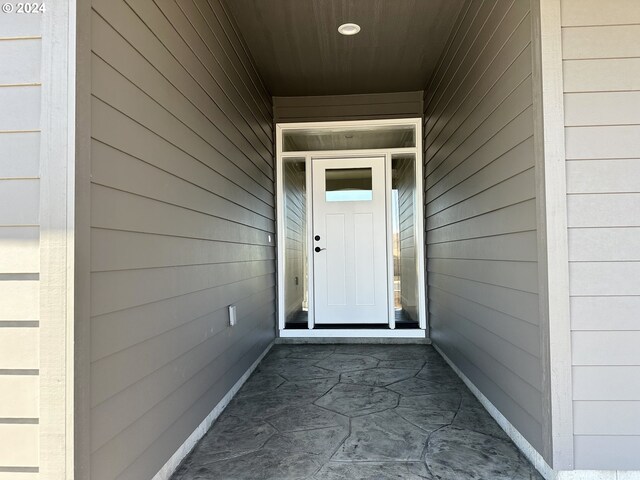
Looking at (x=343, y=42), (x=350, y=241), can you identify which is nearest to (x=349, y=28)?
(x=343, y=42)

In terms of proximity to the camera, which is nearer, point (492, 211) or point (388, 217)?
point (492, 211)

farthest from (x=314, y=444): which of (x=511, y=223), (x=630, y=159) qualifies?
(x=630, y=159)

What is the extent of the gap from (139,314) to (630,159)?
2.06 m

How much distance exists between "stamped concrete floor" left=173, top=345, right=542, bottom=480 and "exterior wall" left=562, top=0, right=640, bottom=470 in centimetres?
38

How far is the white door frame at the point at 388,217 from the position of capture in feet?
13.7

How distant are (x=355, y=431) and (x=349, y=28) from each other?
2770 mm

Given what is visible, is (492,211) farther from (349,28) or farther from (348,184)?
(348,184)

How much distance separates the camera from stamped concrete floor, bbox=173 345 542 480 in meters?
1.78

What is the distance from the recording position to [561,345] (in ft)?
5.28

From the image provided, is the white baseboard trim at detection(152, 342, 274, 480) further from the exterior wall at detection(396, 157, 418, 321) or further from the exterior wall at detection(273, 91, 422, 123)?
the exterior wall at detection(273, 91, 422, 123)

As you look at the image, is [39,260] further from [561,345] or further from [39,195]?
[561,345]

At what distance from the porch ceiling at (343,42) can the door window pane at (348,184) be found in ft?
2.79

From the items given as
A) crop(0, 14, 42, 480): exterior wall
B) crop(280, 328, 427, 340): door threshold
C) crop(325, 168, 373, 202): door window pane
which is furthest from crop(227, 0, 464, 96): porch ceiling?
Answer: crop(280, 328, 427, 340): door threshold

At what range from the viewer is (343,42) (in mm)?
3199
